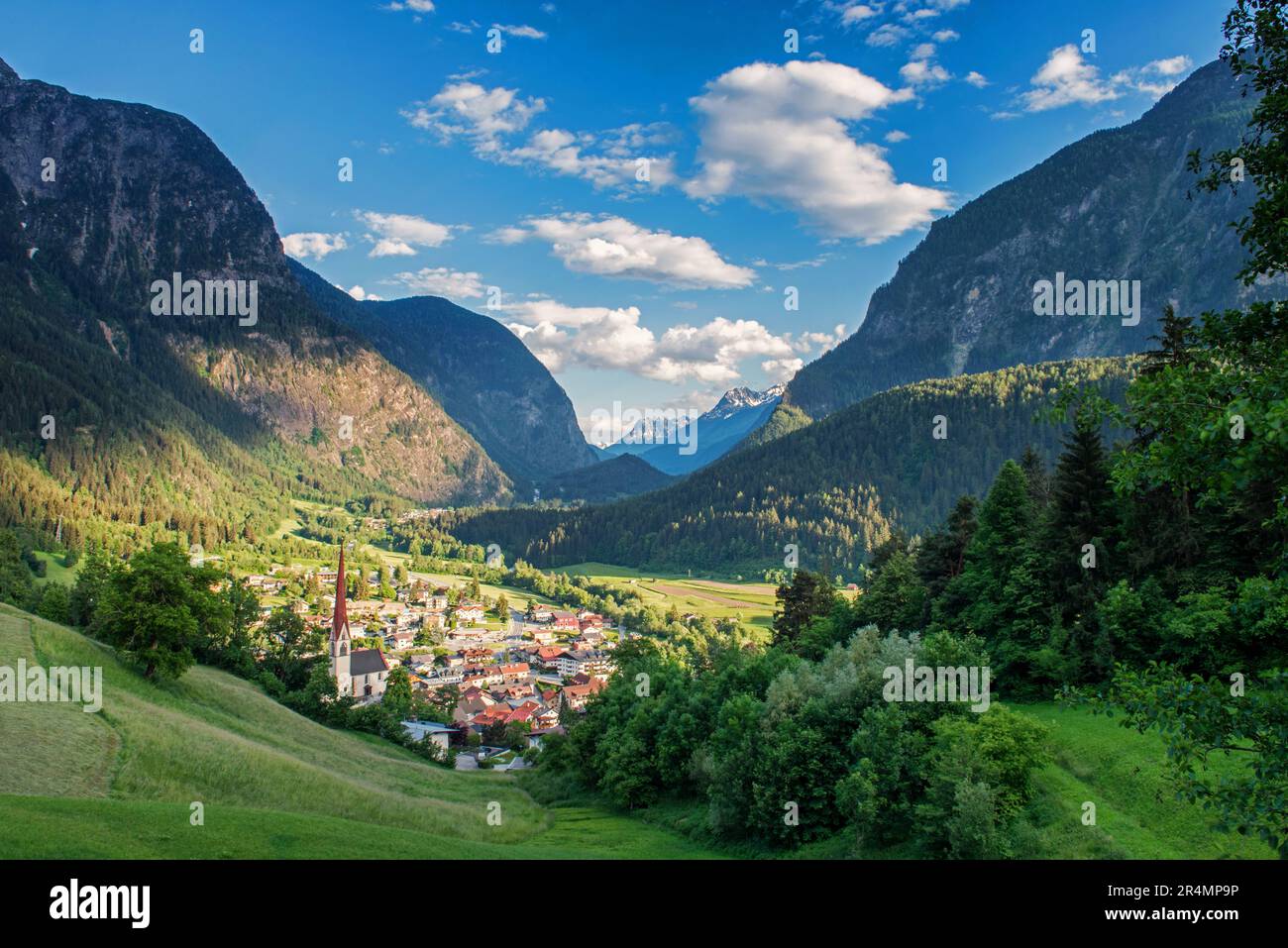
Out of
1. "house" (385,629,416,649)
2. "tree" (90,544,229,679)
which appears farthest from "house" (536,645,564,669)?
"tree" (90,544,229,679)

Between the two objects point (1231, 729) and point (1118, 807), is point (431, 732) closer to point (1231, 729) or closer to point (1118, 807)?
point (1118, 807)

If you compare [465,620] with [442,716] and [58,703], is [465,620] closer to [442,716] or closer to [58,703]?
[442,716]

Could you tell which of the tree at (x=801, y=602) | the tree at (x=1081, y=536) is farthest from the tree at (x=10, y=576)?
the tree at (x=1081, y=536)

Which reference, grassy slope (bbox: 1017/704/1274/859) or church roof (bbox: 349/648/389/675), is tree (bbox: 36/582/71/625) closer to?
church roof (bbox: 349/648/389/675)

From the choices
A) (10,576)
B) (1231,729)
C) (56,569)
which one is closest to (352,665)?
(10,576)

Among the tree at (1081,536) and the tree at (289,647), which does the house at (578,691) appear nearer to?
the tree at (289,647)
